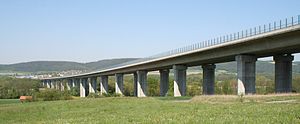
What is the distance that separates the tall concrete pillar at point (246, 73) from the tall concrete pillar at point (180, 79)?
25.6m

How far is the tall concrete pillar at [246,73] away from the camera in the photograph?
55938 millimetres

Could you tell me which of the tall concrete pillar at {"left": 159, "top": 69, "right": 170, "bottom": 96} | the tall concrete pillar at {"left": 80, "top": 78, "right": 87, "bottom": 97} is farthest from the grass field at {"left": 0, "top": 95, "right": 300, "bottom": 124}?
the tall concrete pillar at {"left": 80, "top": 78, "right": 87, "bottom": 97}

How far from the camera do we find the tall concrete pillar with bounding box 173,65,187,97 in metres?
81.7

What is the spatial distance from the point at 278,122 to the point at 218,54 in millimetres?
47910

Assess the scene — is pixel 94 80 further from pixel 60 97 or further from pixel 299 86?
pixel 299 86

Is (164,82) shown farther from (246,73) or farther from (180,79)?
(246,73)

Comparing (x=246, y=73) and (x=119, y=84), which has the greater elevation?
(x=246, y=73)

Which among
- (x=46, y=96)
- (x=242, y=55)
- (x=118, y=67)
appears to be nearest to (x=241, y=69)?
(x=242, y=55)

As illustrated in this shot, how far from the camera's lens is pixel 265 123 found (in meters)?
14.0

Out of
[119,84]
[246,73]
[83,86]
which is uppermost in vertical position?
[246,73]

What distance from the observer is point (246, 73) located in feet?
186

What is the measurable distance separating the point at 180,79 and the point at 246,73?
27973mm

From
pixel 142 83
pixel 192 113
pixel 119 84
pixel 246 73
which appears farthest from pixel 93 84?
pixel 192 113

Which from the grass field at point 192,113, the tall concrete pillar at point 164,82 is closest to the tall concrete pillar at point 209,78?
the tall concrete pillar at point 164,82
